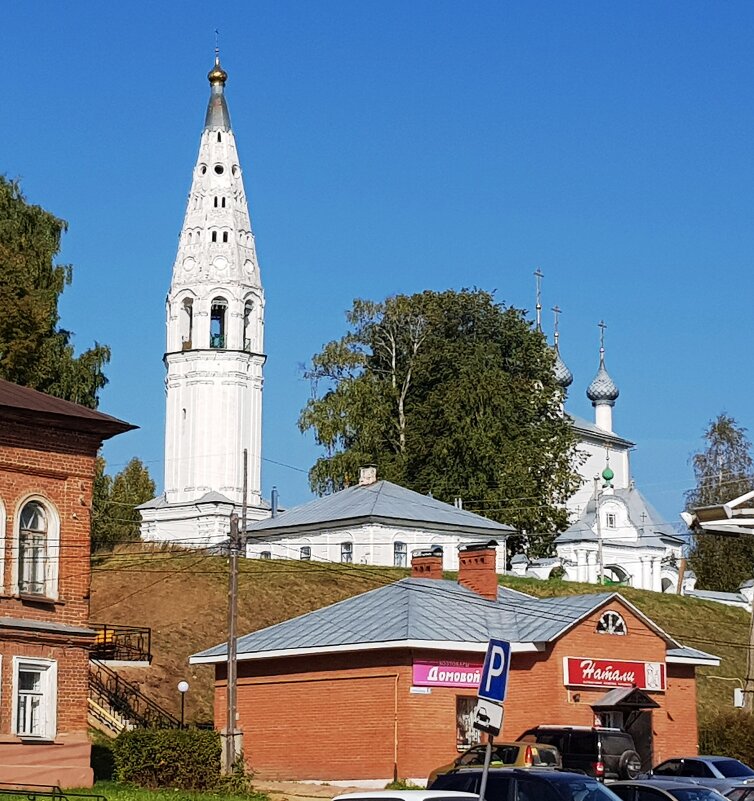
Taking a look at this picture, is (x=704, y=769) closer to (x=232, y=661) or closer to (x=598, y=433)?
(x=232, y=661)

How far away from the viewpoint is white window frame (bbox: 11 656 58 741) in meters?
30.1

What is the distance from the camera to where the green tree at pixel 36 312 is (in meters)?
52.3

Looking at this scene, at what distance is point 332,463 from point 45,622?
5066cm

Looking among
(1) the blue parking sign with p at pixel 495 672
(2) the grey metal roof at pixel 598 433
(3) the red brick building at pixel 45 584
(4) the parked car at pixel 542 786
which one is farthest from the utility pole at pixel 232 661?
(2) the grey metal roof at pixel 598 433

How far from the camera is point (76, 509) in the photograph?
31609mm

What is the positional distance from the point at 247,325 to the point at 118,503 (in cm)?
1238

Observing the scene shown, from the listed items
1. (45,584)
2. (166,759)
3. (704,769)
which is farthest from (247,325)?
(704,769)

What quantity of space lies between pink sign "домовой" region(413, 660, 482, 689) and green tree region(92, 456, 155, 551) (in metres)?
26.9

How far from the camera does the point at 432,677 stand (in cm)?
3353

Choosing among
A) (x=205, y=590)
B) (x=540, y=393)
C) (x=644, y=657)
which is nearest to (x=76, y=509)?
(x=644, y=657)

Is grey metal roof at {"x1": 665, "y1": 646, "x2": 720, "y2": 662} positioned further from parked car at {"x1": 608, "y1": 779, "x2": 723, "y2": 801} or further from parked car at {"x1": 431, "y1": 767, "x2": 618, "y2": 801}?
parked car at {"x1": 431, "y1": 767, "x2": 618, "y2": 801}

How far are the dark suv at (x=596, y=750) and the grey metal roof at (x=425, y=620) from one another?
4.67 metres

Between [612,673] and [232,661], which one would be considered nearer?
[232,661]

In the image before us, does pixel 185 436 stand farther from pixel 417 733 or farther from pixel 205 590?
pixel 417 733
